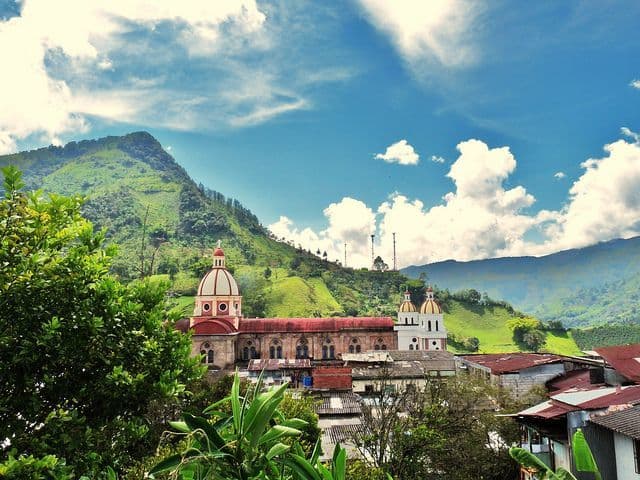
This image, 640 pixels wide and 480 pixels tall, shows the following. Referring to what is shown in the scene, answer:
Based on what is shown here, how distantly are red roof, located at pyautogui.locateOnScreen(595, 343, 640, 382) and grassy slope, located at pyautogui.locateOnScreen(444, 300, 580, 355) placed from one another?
6417cm

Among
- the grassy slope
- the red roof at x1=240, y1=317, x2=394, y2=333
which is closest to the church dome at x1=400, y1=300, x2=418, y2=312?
the red roof at x1=240, y1=317, x2=394, y2=333

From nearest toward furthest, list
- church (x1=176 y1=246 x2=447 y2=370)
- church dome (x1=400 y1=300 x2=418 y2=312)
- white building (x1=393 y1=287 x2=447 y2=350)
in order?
church (x1=176 y1=246 x2=447 y2=370), white building (x1=393 y1=287 x2=447 y2=350), church dome (x1=400 y1=300 x2=418 y2=312)

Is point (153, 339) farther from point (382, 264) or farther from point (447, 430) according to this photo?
point (382, 264)

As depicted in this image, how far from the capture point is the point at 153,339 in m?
8.12

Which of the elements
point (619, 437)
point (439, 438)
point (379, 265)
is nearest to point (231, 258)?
point (379, 265)

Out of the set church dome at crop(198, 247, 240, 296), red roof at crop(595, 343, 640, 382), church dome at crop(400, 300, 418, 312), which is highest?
church dome at crop(198, 247, 240, 296)

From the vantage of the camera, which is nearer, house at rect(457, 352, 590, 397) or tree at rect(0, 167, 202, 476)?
tree at rect(0, 167, 202, 476)

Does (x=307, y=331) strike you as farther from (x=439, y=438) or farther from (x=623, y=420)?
(x=623, y=420)

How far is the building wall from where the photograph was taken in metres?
11.1

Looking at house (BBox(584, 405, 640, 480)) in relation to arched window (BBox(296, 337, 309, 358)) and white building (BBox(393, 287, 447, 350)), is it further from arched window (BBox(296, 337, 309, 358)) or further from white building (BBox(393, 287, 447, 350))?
arched window (BBox(296, 337, 309, 358))

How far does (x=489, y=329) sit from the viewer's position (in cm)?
9712

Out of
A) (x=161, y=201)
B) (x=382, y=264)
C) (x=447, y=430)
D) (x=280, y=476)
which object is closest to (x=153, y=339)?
(x=280, y=476)

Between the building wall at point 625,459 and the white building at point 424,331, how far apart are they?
43798 mm

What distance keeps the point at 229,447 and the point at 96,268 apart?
5062 mm
